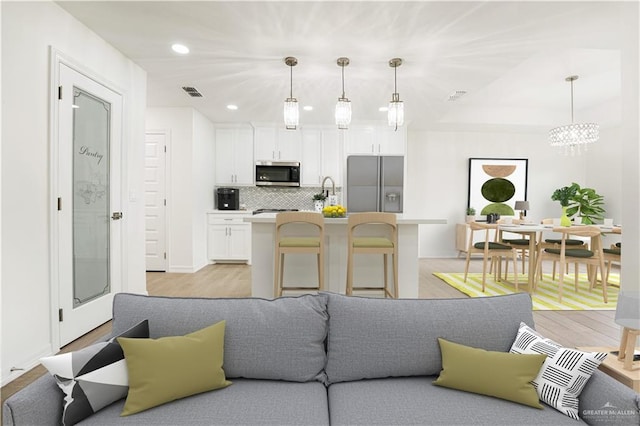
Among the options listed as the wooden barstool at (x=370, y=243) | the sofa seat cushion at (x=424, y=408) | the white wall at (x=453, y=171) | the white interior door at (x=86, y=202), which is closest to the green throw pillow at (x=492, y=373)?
the sofa seat cushion at (x=424, y=408)

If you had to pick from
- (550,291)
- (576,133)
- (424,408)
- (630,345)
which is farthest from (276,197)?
(630,345)

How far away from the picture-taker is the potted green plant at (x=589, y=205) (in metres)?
6.22

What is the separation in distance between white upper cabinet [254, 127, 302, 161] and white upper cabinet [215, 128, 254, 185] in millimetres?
167

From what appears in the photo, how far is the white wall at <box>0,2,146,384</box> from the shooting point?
2066 mm

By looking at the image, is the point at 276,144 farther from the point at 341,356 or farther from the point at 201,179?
the point at 341,356

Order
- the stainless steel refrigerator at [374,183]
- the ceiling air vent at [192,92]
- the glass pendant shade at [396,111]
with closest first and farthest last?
the glass pendant shade at [396,111]
the ceiling air vent at [192,92]
the stainless steel refrigerator at [374,183]

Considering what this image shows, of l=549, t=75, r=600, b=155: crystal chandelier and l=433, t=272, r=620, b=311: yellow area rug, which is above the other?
l=549, t=75, r=600, b=155: crystal chandelier

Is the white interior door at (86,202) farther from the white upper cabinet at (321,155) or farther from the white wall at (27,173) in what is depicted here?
the white upper cabinet at (321,155)

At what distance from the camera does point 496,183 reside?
6734 mm

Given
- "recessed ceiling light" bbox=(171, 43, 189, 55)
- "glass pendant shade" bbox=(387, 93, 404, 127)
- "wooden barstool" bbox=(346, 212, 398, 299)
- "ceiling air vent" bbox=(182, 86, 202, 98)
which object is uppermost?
"ceiling air vent" bbox=(182, 86, 202, 98)

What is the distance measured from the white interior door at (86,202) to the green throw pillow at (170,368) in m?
1.86

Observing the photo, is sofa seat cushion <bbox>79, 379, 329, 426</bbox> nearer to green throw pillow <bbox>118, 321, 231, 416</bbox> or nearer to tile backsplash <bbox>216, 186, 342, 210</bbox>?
green throw pillow <bbox>118, 321, 231, 416</bbox>

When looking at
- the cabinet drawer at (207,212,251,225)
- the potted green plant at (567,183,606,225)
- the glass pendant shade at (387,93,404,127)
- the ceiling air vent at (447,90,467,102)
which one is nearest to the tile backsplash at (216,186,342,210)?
the cabinet drawer at (207,212,251,225)

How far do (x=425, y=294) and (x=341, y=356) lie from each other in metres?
2.98
